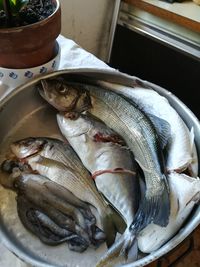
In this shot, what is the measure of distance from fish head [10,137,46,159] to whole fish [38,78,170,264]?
0.32 feet

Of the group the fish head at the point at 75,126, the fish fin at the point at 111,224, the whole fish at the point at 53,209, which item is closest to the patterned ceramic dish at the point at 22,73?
the fish head at the point at 75,126

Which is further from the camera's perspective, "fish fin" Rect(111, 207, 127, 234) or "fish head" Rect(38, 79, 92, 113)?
"fish head" Rect(38, 79, 92, 113)

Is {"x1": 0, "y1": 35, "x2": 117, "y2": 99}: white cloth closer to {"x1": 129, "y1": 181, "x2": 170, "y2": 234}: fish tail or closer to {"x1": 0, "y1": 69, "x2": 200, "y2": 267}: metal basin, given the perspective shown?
{"x1": 0, "y1": 69, "x2": 200, "y2": 267}: metal basin

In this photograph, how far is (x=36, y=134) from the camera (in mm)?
780

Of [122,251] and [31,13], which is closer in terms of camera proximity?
[122,251]

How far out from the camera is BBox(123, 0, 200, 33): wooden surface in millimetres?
1108

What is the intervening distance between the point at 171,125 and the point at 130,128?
0.28 ft

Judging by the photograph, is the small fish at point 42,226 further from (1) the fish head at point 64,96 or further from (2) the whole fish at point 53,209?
(1) the fish head at point 64,96

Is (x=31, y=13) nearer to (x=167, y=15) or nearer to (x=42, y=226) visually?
(x=42, y=226)

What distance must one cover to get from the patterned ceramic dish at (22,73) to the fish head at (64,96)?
1.1 inches

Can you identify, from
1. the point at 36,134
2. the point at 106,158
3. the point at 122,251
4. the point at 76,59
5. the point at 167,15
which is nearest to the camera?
the point at 122,251

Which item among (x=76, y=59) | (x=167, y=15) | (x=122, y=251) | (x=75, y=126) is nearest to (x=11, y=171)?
(x=75, y=126)

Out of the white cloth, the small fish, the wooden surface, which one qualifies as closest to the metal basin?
the small fish

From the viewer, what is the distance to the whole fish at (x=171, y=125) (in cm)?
65
